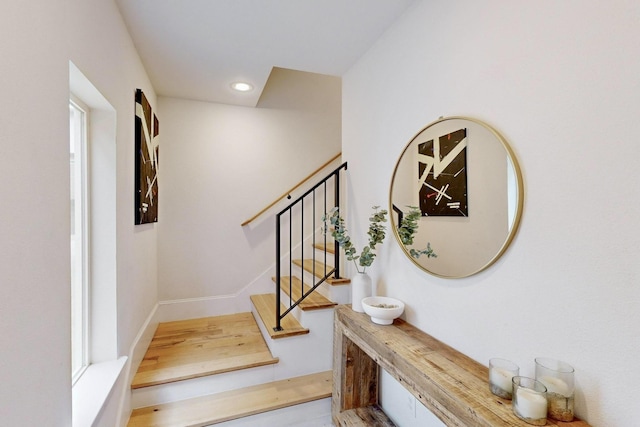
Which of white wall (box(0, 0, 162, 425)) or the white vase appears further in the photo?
the white vase

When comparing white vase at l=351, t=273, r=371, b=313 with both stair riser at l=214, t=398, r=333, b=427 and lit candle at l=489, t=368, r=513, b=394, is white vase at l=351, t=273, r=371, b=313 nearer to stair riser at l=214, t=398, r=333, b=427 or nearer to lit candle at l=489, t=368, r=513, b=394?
stair riser at l=214, t=398, r=333, b=427

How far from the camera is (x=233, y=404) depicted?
1814 mm

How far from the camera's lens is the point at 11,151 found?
0.74 m

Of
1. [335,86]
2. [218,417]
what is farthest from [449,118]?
[335,86]

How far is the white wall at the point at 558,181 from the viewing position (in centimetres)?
75

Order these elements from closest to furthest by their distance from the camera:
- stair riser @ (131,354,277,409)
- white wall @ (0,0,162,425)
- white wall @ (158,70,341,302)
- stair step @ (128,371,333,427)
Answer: white wall @ (0,0,162,425) < stair step @ (128,371,333,427) < stair riser @ (131,354,277,409) < white wall @ (158,70,341,302)

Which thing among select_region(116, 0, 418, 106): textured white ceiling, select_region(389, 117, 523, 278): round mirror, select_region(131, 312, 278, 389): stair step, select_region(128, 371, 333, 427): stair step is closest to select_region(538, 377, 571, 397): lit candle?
select_region(389, 117, 523, 278): round mirror

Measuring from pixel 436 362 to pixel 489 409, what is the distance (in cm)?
28

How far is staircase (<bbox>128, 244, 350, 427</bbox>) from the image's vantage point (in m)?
1.77

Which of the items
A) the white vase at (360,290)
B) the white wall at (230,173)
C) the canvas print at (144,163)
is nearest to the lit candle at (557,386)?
the white vase at (360,290)

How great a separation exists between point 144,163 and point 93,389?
1.34 metres

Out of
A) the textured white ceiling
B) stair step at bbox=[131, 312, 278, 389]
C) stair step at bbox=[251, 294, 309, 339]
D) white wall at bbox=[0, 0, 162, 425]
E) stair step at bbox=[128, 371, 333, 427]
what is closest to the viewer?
white wall at bbox=[0, 0, 162, 425]

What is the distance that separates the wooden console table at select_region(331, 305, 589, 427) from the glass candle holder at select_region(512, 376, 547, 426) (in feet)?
0.08

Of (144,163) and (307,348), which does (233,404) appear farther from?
(144,163)
